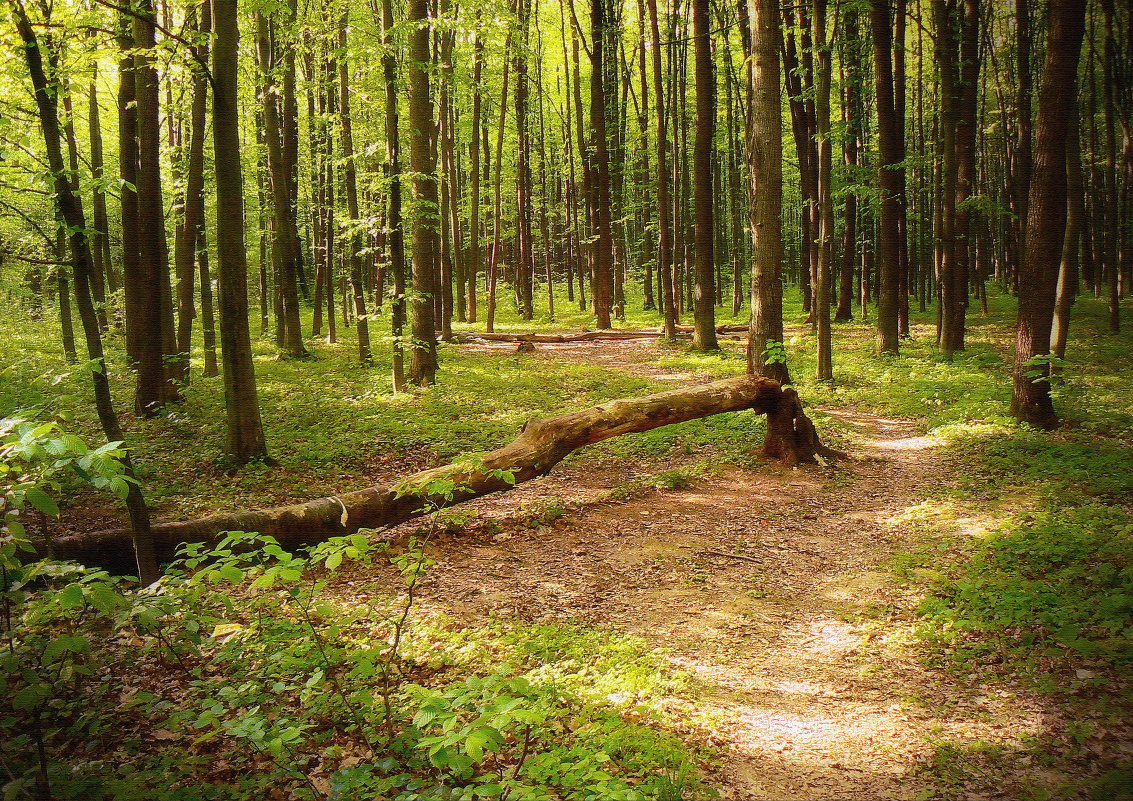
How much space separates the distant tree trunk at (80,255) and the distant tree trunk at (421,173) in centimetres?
711

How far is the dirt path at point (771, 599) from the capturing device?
3.83m

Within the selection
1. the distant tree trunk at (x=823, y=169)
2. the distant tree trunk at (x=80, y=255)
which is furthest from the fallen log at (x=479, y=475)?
the distant tree trunk at (x=823, y=169)

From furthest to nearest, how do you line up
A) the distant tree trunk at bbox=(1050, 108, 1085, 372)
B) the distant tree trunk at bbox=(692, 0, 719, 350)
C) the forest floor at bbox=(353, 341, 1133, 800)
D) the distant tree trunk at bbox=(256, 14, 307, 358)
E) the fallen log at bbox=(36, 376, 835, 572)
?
the distant tree trunk at bbox=(692, 0, 719, 350) < the distant tree trunk at bbox=(256, 14, 307, 358) < the distant tree trunk at bbox=(1050, 108, 1085, 372) < the fallen log at bbox=(36, 376, 835, 572) < the forest floor at bbox=(353, 341, 1133, 800)

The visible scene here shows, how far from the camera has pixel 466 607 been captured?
5809mm

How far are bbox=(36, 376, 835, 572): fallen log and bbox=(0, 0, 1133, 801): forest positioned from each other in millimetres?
51

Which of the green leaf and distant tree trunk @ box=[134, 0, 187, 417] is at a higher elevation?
distant tree trunk @ box=[134, 0, 187, 417]

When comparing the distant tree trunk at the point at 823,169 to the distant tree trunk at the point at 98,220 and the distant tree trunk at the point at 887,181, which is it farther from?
the distant tree trunk at the point at 98,220

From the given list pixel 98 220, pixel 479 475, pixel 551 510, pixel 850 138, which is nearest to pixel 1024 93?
pixel 850 138

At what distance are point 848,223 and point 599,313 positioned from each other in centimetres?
921

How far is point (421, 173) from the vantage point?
41.1ft

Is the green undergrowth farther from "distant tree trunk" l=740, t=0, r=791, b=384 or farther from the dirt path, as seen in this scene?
"distant tree trunk" l=740, t=0, r=791, b=384

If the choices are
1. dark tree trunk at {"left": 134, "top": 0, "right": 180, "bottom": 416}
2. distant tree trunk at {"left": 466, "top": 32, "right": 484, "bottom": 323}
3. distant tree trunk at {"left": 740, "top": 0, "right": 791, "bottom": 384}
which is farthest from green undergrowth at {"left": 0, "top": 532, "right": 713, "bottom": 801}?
distant tree trunk at {"left": 466, "top": 32, "right": 484, "bottom": 323}

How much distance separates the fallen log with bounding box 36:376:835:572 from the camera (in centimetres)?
584

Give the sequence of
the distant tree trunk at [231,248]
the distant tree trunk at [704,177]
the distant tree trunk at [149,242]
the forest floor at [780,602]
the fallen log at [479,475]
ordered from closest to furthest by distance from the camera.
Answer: the forest floor at [780,602] → the fallen log at [479,475] → the distant tree trunk at [231,248] → the distant tree trunk at [149,242] → the distant tree trunk at [704,177]
